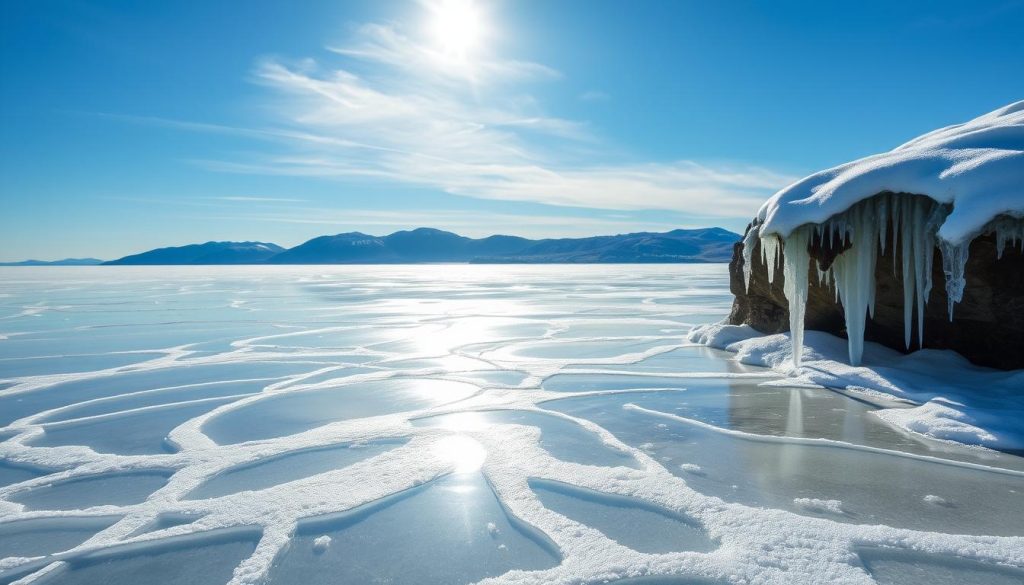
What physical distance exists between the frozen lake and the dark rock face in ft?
8.19

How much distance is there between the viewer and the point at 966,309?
927 centimetres

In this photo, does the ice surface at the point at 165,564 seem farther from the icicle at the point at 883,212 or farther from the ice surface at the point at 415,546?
the icicle at the point at 883,212

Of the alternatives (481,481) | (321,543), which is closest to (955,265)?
(481,481)

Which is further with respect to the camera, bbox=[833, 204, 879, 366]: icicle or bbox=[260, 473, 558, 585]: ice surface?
bbox=[833, 204, 879, 366]: icicle

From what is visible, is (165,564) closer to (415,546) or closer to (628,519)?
(415,546)

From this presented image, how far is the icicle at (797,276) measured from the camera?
959 centimetres

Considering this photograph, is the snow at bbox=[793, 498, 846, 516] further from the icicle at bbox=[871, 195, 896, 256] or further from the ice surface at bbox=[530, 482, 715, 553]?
the icicle at bbox=[871, 195, 896, 256]

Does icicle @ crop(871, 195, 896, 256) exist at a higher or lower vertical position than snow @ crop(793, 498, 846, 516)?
higher

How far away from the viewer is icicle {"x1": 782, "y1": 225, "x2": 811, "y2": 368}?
9.59 meters

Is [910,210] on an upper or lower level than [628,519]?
upper

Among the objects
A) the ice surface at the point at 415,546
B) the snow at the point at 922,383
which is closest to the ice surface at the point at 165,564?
the ice surface at the point at 415,546

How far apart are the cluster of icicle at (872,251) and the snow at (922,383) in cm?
47

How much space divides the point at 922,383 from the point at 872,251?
6.89 ft

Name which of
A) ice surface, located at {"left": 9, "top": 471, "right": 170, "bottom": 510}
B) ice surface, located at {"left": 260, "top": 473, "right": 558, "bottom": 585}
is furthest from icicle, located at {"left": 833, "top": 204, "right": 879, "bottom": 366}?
ice surface, located at {"left": 9, "top": 471, "right": 170, "bottom": 510}
